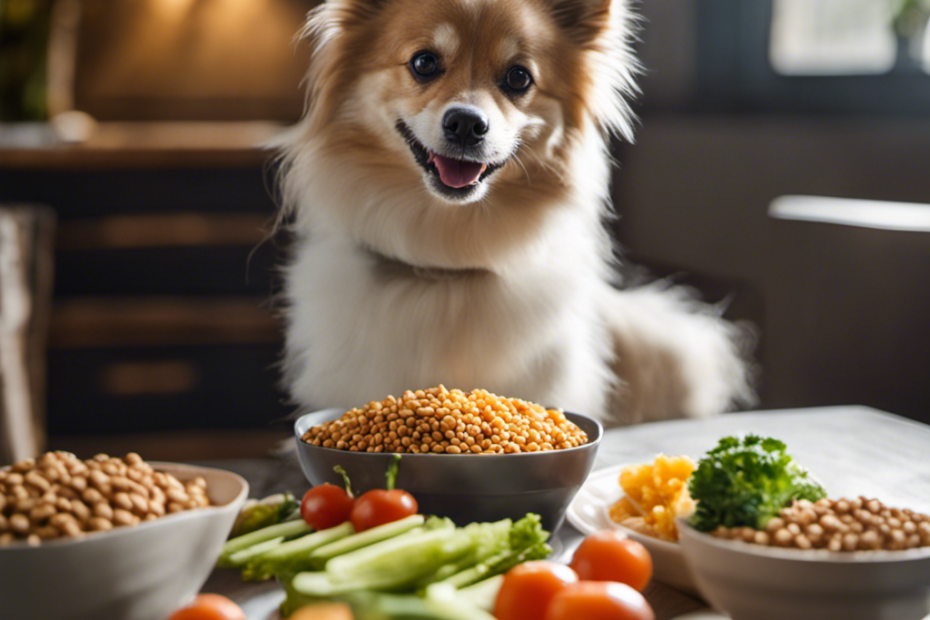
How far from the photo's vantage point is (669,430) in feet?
4.98

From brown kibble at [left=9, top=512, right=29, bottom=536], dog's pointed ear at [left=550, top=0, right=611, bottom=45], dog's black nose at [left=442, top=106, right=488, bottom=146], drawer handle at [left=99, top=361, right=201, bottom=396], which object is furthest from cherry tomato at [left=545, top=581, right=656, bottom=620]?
drawer handle at [left=99, top=361, right=201, bottom=396]

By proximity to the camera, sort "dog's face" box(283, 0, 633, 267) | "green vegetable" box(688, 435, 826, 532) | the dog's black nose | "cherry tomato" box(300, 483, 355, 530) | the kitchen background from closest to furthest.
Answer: "green vegetable" box(688, 435, 826, 532) → "cherry tomato" box(300, 483, 355, 530) → the dog's black nose → "dog's face" box(283, 0, 633, 267) → the kitchen background

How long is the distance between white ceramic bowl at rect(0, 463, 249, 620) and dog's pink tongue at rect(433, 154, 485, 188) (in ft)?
3.48

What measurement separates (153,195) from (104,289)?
42 centimetres

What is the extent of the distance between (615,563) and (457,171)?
109cm

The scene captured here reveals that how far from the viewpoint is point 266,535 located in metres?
0.85

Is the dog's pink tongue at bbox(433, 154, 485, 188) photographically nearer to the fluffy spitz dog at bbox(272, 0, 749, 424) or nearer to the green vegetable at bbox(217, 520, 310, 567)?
the fluffy spitz dog at bbox(272, 0, 749, 424)

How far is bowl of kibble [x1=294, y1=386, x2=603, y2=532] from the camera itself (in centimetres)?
89

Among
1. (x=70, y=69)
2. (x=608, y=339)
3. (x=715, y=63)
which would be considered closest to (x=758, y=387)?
(x=608, y=339)

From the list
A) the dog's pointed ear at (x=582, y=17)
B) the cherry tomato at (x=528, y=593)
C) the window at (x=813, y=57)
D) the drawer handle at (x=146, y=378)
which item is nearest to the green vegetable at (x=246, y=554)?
the cherry tomato at (x=528, y=593)

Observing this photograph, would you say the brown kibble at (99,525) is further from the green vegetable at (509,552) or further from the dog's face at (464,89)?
the dog's face at (464,89)

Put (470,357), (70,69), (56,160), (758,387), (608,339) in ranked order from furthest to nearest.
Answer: (70,69), (56,160), (758,387), (608,339), (470,357)

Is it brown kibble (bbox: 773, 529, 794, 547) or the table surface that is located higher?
brown kibble (bbox: 773, 529, 794, 547)

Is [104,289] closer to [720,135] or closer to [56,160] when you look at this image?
[56,160]
